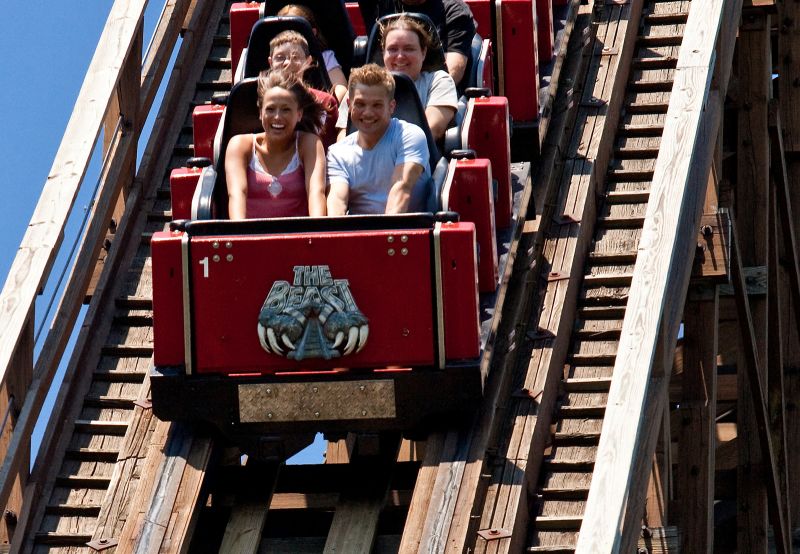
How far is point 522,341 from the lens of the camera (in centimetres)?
632

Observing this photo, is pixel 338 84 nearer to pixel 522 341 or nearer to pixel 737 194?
pixel 522 341

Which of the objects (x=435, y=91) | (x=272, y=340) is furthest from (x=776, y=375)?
(x=272, y=340)

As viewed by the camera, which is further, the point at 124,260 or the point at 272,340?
the point at 124,260

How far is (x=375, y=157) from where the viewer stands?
6215 mm

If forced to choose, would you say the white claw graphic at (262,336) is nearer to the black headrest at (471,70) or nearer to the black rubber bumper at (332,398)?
the black rubber bumper at (332,398)

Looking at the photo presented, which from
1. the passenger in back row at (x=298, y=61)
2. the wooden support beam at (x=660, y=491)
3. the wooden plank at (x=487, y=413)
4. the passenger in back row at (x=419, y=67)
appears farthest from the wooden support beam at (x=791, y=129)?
the passenger in back row at (x=298, y=61)

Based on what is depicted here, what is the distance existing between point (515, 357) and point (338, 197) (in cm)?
80

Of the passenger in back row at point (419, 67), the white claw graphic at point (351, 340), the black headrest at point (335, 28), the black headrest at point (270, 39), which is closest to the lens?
the white claw graphic at point (351, 340)

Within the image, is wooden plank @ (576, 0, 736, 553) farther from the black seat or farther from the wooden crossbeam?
the wooden crossbeam

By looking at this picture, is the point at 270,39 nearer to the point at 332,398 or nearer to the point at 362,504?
the point at 332,398

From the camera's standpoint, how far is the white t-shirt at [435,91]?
263 inches

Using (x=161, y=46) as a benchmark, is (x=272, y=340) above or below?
below

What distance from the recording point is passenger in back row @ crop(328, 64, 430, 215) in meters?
6.15

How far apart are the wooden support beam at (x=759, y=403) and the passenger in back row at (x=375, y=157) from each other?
7.62 feet
